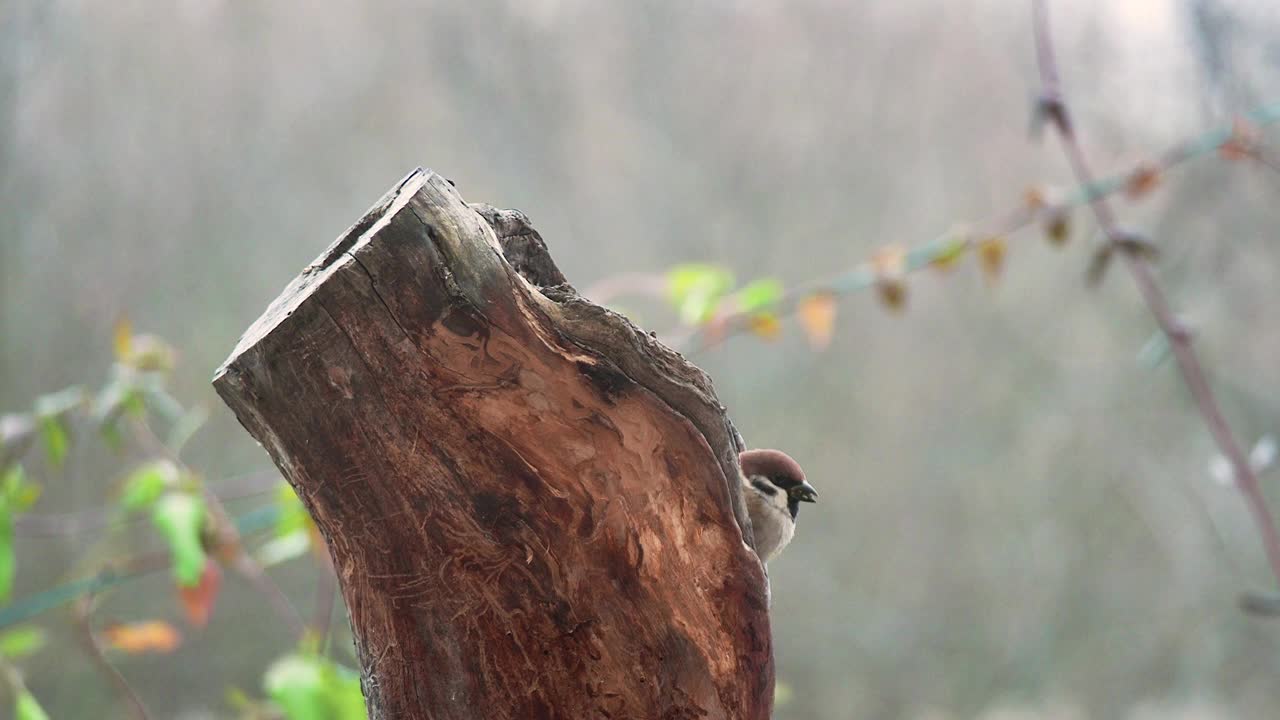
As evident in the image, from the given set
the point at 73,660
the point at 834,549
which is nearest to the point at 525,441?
the point at 834,549

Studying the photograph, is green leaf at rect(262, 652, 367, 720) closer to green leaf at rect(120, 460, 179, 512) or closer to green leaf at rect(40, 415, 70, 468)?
green leaf at rect(120, 460, 179, 512)

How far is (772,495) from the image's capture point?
1.20m

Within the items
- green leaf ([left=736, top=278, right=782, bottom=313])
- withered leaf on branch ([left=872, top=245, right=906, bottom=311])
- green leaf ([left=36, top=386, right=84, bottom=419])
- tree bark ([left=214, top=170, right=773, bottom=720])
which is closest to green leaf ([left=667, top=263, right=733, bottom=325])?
green leaf ([left=736, top=278, right=782, bottom=313])

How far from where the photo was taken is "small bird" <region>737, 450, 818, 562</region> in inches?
45.1

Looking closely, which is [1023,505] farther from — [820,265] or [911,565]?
[820,265]

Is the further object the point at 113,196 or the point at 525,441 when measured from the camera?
the point at 113,196

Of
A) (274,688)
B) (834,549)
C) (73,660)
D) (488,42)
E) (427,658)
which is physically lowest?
(427,658)

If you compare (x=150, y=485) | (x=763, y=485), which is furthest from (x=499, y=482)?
(x=150, y=485)

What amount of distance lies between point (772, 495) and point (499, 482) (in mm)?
471

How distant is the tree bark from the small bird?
29 centimetres

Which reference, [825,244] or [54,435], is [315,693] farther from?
[825,244]

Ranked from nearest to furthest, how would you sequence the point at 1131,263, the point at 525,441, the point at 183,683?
the point at 525,441 → the point at 1131,263 → the point at 183,683

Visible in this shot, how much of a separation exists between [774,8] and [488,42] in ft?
3.21

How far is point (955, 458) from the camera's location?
3723 mm
